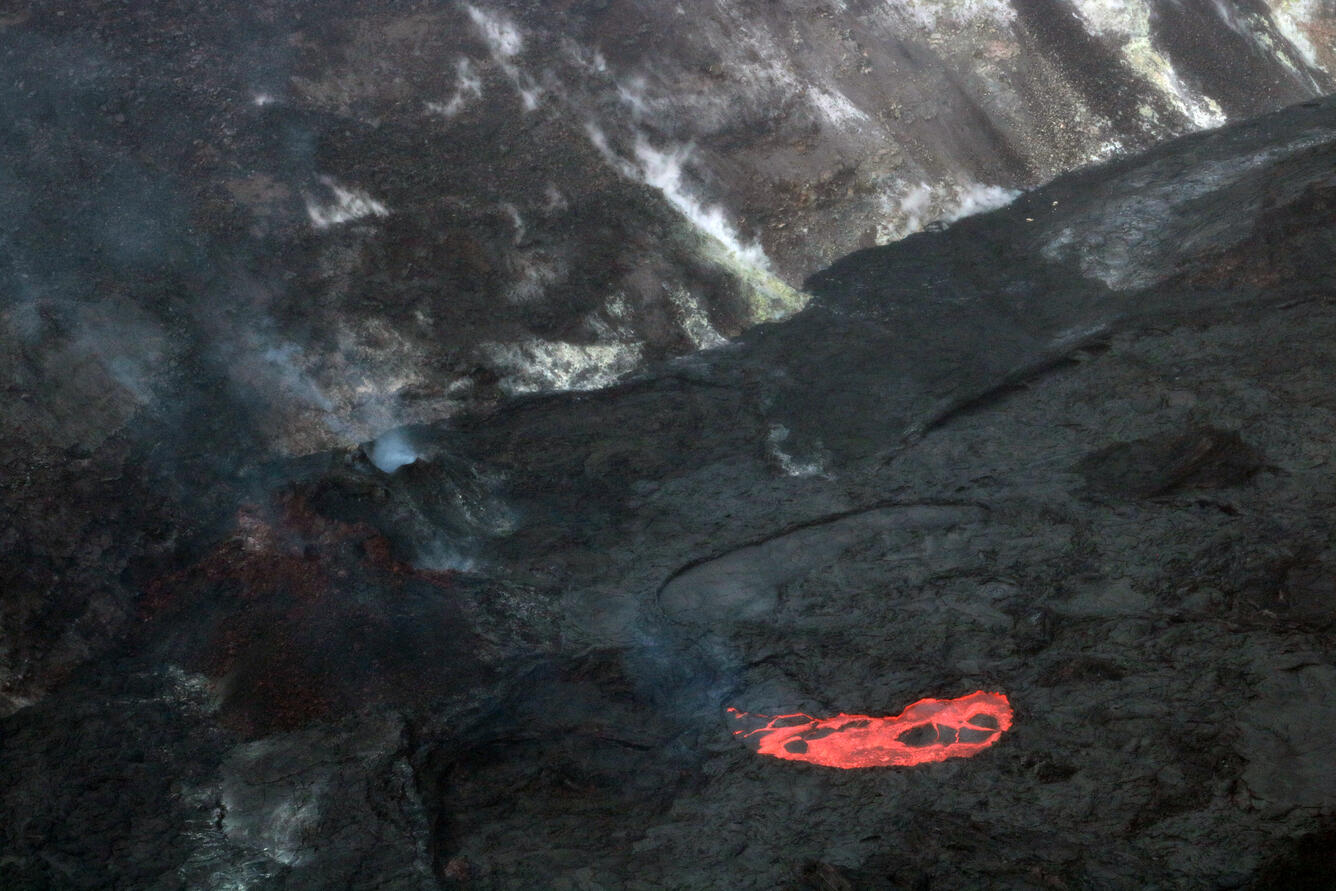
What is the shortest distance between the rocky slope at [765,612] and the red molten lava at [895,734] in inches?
3.1

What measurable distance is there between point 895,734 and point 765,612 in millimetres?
1029

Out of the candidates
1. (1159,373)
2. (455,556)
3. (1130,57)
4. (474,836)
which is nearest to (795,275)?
(1159,373)

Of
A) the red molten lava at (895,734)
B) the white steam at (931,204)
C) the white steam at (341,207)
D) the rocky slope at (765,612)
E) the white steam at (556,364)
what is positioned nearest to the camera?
the rocky slope at (765,612)

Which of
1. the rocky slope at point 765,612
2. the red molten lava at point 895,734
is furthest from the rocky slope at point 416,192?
the red molten lava at point 895,734

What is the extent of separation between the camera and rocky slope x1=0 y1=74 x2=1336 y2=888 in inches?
177

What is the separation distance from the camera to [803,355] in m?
7.13

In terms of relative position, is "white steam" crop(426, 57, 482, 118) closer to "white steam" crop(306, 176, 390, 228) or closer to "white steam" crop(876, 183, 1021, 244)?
"white steam" crop(306, 176, 390, 228)

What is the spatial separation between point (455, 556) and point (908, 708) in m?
2.84

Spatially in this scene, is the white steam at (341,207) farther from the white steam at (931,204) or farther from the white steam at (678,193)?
the white steam at (931,204)

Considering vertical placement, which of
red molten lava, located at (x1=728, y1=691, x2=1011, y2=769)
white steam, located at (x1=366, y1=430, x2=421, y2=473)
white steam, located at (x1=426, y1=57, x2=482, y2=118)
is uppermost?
white steam, located at (x1=426, y1=57, x2=482, y2=118)

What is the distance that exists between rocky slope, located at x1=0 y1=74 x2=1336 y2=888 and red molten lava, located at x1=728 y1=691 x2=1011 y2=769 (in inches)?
3.1

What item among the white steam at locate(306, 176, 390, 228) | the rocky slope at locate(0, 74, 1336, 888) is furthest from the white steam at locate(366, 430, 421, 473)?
the white steam at locate(306, 176, 390, 228)

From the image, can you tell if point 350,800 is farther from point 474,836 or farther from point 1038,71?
point 1038,71

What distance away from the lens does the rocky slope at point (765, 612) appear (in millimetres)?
4508
